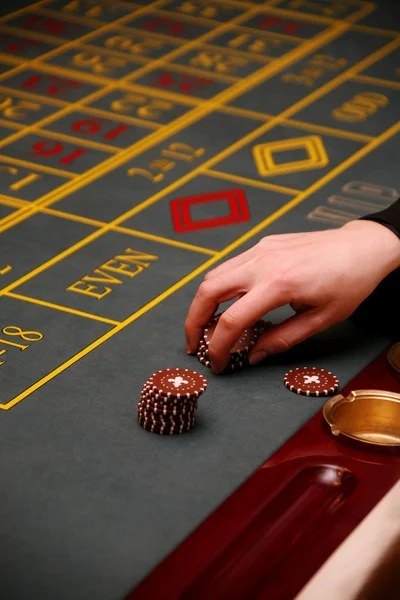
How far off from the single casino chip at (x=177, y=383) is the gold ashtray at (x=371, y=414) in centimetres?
28

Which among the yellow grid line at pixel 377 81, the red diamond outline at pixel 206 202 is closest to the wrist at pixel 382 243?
the red diamond outline at pixel 206 202

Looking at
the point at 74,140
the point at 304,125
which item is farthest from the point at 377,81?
the point at 74,140

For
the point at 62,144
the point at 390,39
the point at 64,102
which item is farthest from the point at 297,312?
the point at 390,39

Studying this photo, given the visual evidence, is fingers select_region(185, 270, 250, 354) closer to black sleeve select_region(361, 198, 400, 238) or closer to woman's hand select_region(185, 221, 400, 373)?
woman's hand select_region(185, 221, 400, 373)

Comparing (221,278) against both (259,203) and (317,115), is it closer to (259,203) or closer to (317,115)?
(259,203)

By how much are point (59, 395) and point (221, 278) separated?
0.45m

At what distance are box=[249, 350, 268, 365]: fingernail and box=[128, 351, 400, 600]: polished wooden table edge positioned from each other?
0.83 feet

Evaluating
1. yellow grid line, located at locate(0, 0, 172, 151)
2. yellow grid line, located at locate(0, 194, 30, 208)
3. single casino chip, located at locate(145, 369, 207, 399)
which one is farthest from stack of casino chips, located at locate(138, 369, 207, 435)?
yellow grid line, located at locate(0, 0, 172, 151)

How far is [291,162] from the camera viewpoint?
3764 mm

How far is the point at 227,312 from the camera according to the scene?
98.4 inches

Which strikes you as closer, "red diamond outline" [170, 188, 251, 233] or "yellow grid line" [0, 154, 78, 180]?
"red diamond outline" [170, 188, 251, 233]

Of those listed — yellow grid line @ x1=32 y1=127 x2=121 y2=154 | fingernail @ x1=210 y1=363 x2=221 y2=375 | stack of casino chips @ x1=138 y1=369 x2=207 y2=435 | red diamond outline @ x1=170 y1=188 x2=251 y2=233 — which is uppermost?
stack of casino chips @ x1=138 y1=369 x2=207 y2=435

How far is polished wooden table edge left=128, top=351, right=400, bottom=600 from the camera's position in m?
1.87

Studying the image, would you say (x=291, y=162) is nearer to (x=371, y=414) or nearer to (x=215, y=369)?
(x=215, y=369)
